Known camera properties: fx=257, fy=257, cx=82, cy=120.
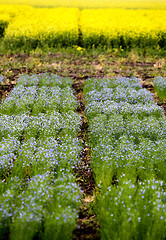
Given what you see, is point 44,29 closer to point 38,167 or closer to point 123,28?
point 123,28

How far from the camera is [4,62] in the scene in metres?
11.9

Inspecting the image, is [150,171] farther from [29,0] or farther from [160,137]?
[29,0]

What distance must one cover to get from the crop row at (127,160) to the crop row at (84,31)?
6.68m

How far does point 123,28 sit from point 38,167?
12.6 m

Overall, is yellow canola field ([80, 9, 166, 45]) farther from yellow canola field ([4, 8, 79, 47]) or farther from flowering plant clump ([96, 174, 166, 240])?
flowering plant clump ([96, 174, 166, 240])

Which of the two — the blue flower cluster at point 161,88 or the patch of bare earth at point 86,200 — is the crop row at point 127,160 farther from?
the blue flower cluster at point 161,88

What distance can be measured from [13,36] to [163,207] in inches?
537

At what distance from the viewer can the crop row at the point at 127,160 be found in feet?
10.5

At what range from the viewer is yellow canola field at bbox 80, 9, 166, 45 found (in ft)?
46.4

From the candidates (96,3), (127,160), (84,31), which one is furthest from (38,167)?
(96,3)

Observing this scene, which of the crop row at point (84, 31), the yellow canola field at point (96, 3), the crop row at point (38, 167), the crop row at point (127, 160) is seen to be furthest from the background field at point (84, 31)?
the crop row at point (38, 167)

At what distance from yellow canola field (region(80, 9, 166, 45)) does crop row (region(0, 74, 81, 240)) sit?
735cm

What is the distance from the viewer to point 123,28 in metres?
15.0

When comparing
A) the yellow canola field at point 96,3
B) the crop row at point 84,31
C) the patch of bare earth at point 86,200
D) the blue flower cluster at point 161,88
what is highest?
the yellow canola field at point 96,3
